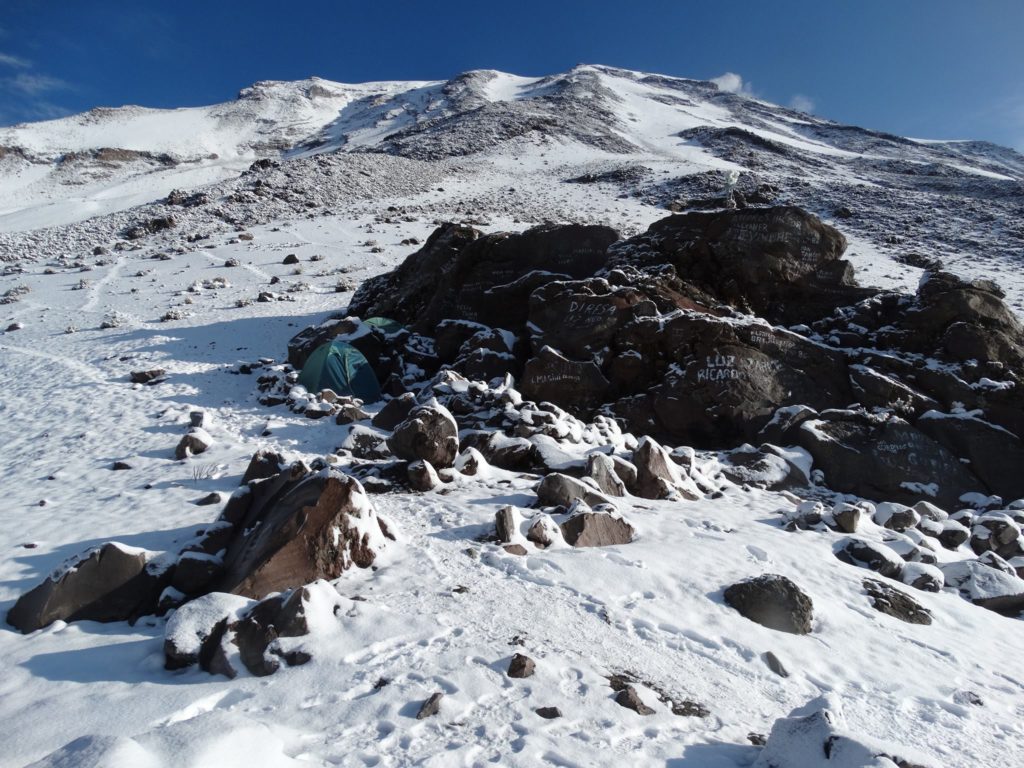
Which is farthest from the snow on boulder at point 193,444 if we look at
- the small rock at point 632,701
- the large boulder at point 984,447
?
the large boulder at point 984,447

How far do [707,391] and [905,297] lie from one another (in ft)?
21.0

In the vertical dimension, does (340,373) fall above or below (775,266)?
below

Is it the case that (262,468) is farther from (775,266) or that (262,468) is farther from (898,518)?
(775,266)

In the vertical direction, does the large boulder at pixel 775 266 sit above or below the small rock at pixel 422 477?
above

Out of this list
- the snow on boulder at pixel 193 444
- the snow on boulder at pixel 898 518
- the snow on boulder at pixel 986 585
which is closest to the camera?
the snow on boulder at pixel 986 585

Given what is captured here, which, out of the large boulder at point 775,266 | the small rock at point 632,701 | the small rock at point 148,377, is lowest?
the small rock at point 632,701

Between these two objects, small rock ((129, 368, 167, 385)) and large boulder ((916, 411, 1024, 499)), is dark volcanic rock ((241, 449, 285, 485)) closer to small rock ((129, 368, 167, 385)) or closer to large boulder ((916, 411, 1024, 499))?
small rock ((129, 368, 167, 385))

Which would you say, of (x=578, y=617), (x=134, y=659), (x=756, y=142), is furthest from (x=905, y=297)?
(x=756, y=142)

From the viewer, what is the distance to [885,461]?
1091 centimetres

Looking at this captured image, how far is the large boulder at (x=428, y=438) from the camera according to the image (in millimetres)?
8805

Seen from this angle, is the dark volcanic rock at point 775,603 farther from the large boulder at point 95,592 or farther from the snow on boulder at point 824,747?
the large boulder at point 95,592

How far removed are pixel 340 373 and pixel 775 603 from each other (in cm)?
1139

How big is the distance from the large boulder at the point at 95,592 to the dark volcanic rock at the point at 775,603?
5.68 metres

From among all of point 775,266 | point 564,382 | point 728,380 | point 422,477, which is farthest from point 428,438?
point 775,266
